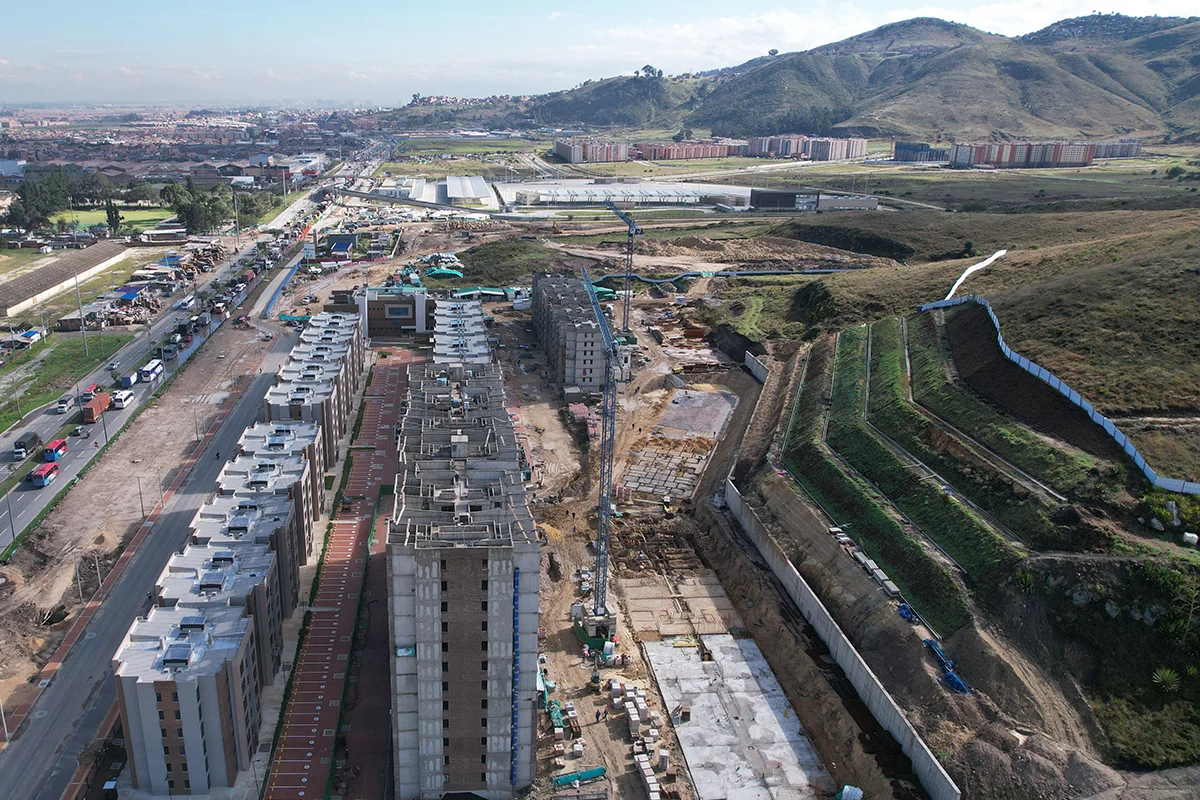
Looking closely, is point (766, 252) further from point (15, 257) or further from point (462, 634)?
point (15, 257)

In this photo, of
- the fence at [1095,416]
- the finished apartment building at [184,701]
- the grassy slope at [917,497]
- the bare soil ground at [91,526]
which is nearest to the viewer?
the finished apartment building at [184,701]

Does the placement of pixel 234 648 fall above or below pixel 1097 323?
below

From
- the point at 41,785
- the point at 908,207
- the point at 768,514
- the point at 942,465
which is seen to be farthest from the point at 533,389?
the point at 908,207

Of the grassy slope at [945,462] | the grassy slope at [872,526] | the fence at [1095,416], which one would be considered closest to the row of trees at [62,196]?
the grassy slope at [872,526]

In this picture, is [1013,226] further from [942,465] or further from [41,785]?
[41,785]

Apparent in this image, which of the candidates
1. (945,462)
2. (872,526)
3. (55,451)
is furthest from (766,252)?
(55,451)

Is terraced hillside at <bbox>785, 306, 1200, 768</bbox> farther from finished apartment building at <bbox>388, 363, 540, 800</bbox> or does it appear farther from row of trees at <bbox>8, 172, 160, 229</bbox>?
row of trees at <bbox>8, 172, 160, 229</bbox>

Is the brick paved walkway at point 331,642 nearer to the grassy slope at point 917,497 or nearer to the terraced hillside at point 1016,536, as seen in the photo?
the terraced hillside at point 1016,536
